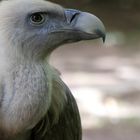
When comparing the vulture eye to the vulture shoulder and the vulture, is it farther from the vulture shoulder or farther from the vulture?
the vulture shoulder

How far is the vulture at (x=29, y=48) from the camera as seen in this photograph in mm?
1918

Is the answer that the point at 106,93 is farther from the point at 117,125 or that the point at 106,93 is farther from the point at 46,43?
the point at 46,43

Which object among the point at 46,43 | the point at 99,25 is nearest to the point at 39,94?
the point at 46,43

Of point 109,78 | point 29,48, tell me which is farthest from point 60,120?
point 109,78

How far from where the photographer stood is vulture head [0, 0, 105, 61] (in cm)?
192

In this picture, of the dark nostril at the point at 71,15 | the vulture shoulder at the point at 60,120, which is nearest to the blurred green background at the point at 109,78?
the vulture shoulder at the point at 60,120

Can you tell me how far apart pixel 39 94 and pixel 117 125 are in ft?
8.99

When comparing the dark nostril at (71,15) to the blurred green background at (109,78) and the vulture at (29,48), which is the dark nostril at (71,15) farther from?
the blurred green background at (109,78)

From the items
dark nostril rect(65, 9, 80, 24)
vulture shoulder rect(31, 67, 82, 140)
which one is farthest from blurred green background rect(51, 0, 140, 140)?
dark nostril rect(65, 9, 80, 24)

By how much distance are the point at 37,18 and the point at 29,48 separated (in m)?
0.11

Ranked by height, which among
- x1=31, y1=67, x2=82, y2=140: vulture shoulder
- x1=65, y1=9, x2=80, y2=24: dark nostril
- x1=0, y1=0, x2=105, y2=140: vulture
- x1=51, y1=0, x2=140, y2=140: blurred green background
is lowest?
x1=51, y1=0, x2=140, y2=140: blurred green background

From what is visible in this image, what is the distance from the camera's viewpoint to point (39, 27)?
198 cm

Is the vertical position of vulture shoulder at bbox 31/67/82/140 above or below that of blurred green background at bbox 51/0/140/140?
above

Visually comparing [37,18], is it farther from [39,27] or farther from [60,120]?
[60,120]
